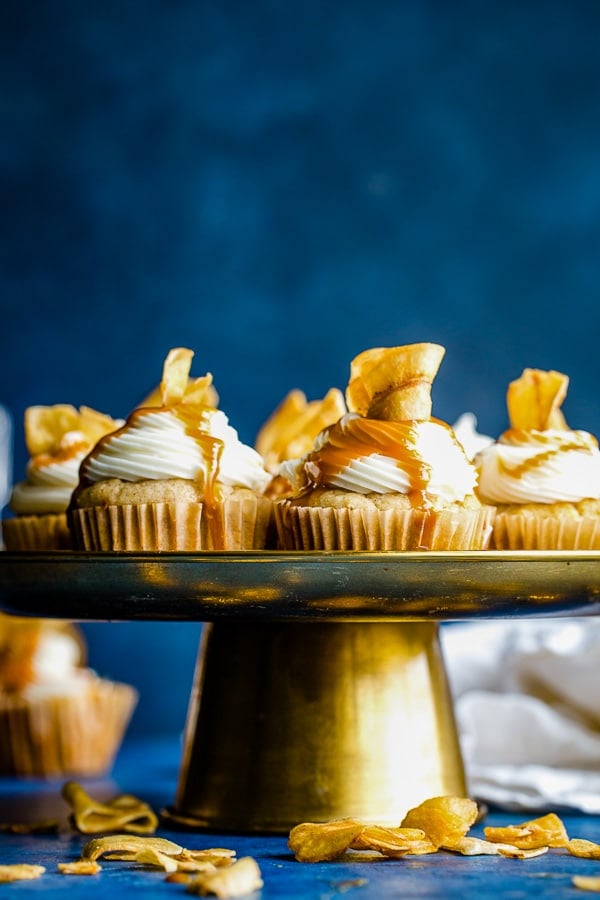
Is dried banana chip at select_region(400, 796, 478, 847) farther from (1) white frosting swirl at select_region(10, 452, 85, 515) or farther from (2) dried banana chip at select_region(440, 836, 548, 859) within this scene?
(1) white frosting swirl at select_region(10, 452, 85, 515)

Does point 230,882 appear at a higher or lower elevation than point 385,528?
lower

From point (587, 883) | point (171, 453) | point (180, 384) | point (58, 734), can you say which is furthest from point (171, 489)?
point (58, 734)

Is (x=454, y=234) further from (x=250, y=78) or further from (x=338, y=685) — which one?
(x=338, y=685)

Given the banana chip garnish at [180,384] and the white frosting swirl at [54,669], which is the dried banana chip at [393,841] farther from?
the white frosting swirl at [54,669]

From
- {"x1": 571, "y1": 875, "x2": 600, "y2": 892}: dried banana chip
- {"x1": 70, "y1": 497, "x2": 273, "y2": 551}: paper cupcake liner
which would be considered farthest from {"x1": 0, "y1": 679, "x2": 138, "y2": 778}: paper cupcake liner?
{"x1": 571, "y1": 875, "x2": 600, "y2": 892}: dried banana chip

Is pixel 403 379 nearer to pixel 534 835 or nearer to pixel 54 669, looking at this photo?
pixel 534 835
